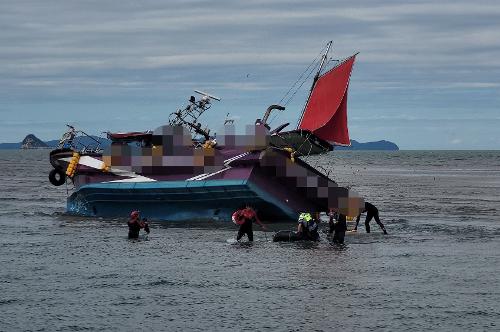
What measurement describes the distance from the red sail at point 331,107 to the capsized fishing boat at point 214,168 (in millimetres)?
54

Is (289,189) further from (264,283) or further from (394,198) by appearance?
(394,198)

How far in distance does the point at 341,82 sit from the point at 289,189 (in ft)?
31.5

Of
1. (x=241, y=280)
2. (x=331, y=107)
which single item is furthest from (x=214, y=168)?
(x=241, y=280)

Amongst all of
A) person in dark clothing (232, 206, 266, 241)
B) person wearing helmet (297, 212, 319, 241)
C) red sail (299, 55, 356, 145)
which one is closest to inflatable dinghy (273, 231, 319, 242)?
person wearing helmet (297, 212, 319, 241)

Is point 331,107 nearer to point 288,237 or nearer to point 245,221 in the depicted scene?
point 288,237

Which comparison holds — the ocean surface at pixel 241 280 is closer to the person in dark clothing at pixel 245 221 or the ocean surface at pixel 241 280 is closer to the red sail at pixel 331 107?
the person in dark clothing at pixel 245 221

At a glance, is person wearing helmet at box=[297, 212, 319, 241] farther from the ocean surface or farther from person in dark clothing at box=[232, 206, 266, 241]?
person in dark clothing at box=[232, 206, 266, 241]

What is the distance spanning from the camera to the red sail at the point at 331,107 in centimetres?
5284

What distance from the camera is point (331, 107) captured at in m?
53.8

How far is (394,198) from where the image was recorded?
2906 inches

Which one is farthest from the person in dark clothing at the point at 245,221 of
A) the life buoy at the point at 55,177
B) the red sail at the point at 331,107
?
the life buoy at the point at 55,177

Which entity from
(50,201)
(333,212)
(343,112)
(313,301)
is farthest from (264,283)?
(50,201)

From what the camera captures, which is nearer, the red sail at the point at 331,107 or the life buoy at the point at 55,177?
the red sail at the point at 331,107

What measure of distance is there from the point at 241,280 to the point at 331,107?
24.7 m
